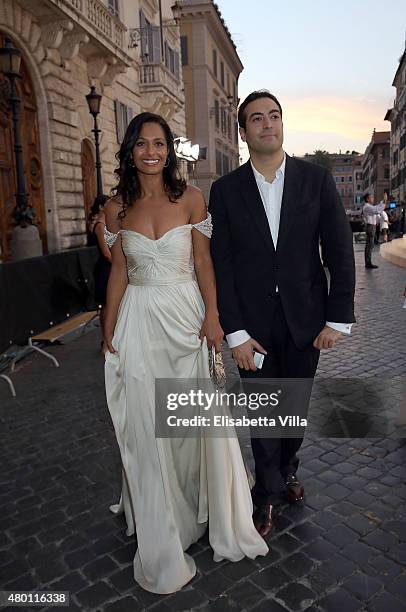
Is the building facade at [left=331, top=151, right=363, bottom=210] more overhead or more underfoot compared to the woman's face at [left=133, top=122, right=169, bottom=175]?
more overhead

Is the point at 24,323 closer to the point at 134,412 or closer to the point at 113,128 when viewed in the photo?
the point at 134,412

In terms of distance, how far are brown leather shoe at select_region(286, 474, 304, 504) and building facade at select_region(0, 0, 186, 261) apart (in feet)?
30.5

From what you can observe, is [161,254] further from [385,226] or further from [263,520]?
[385,226]

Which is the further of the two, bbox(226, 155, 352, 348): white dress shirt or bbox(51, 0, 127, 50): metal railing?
bbox(51, 0, 127, 50): metal railing

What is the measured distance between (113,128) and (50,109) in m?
4.06

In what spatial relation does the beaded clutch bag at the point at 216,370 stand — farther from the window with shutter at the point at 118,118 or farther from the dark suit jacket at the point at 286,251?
the window with shutter at the point at 118,118

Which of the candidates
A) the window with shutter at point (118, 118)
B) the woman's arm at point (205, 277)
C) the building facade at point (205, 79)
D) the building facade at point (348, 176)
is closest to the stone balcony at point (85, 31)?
the window with shutter at point (118, 118)

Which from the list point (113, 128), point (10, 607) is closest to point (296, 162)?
point (10, 607)

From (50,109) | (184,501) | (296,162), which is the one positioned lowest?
(184,501)

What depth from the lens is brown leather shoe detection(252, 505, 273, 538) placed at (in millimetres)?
2957

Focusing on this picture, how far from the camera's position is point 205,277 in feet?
9.39

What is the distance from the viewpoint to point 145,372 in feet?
8.96

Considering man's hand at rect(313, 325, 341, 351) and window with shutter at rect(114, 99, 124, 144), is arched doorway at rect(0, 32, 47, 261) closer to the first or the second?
window with shutter at rect(114, 99, 124, 144)

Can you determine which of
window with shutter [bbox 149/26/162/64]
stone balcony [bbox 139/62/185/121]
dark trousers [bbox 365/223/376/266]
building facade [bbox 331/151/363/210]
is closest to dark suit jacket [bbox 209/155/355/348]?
dark trousers [bbox 365/223/376/266]
